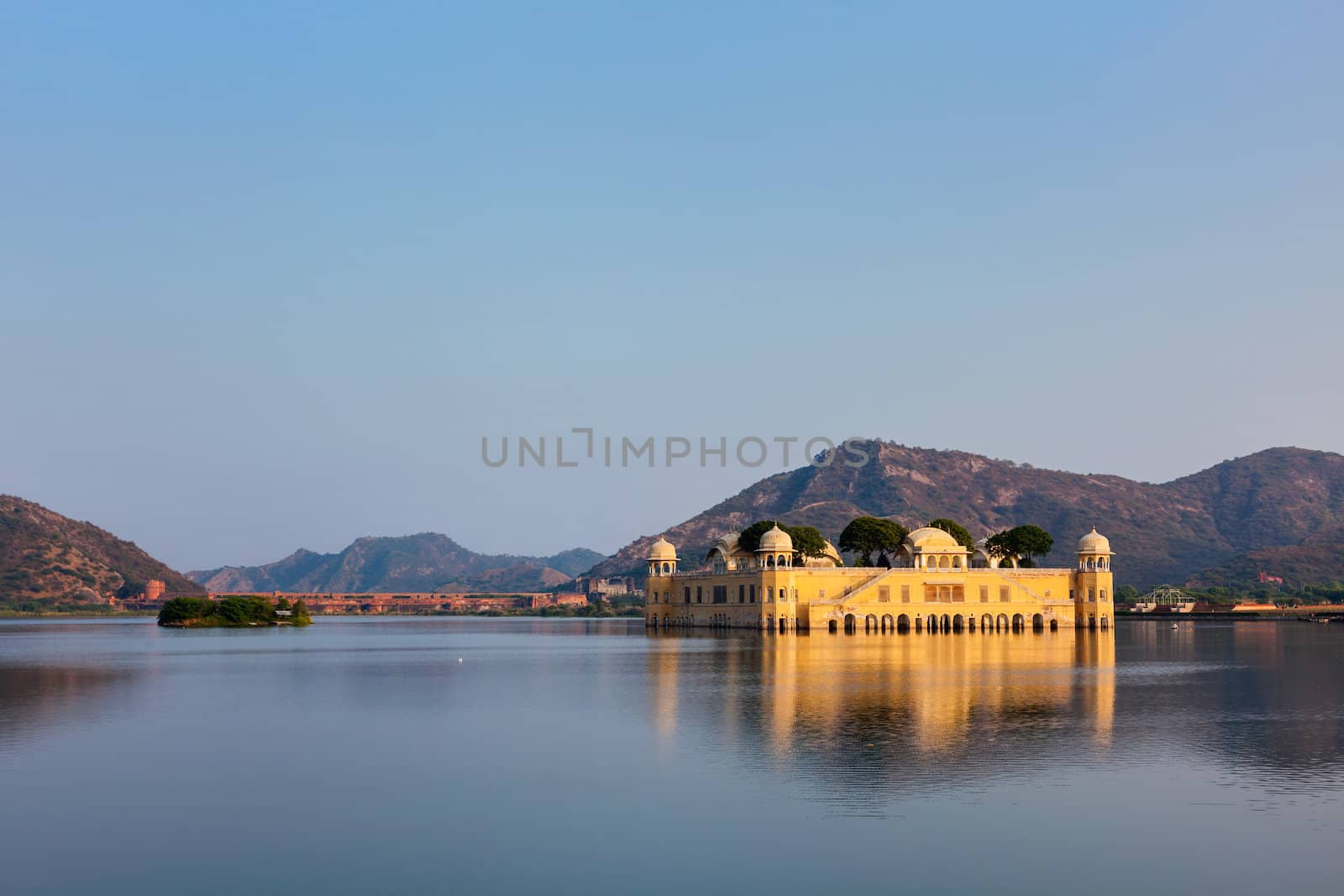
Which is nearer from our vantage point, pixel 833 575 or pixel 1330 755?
pixel 1330 755

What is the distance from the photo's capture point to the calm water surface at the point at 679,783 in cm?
2188

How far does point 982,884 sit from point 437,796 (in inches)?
474

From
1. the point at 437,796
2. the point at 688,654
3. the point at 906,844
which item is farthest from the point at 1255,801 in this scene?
the point at 688,654

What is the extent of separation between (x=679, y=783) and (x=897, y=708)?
15.3 meters

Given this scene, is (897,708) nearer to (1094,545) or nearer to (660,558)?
(1094,545)

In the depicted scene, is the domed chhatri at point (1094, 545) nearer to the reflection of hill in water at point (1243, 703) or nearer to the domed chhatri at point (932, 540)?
the domed chhatri at point (932, 540)

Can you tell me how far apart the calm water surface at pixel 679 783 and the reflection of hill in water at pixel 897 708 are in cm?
22

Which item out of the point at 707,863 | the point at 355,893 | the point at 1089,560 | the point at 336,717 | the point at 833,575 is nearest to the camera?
the point at 355,893

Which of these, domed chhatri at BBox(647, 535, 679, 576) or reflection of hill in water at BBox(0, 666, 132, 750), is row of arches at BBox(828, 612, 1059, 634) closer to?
domed chhatri at BBox(647, 535, 679, 576)

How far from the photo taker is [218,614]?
146 meters

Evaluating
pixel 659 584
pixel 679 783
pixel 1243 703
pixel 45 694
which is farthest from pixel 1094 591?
pixel 679 783

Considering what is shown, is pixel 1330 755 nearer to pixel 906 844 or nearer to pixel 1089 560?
pixel 906 844

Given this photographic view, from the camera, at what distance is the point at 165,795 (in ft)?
93.3

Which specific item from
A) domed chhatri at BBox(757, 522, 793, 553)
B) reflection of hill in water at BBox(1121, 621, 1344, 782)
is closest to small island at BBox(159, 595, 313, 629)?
domed chhatri at BBox(757, 522, 793, 553)
